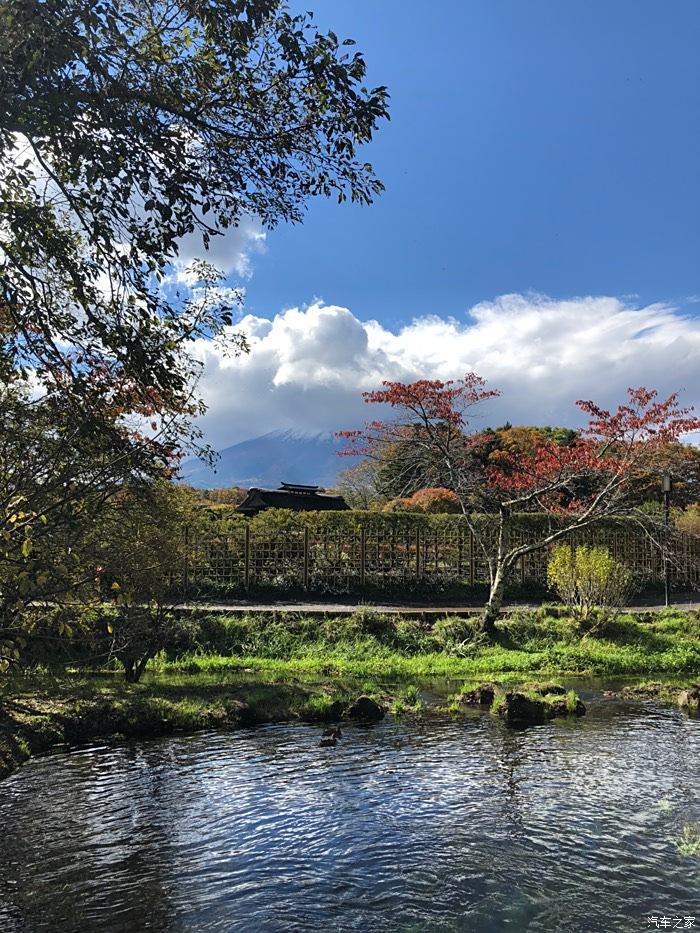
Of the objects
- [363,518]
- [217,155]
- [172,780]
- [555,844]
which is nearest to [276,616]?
[363,518]

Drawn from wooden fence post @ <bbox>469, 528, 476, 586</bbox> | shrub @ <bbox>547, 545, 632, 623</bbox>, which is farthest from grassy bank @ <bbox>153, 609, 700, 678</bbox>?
wooden fence post @ <bbox>469, 528, 476, 586</bbox>

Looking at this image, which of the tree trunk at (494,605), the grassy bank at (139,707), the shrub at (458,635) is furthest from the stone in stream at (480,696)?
the tree trunk at (494,605)

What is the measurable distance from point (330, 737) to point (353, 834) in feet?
8.88

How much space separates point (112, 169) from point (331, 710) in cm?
773

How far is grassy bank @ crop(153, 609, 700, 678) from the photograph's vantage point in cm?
1266

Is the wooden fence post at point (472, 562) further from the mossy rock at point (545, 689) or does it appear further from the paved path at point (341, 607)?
the mossy rock at point (545, 689)

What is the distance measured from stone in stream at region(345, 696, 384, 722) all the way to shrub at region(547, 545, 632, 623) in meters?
7.55

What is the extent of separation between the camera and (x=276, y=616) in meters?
15.0

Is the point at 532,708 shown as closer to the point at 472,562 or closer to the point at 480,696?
the point at 480,696

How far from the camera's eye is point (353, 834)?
582cm

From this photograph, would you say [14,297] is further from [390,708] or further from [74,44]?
[390,708]

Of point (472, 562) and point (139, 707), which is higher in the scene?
point (472, 562)

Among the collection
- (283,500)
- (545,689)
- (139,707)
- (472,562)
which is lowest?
(545,689)

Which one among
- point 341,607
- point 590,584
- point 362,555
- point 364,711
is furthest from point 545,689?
point 362,555
